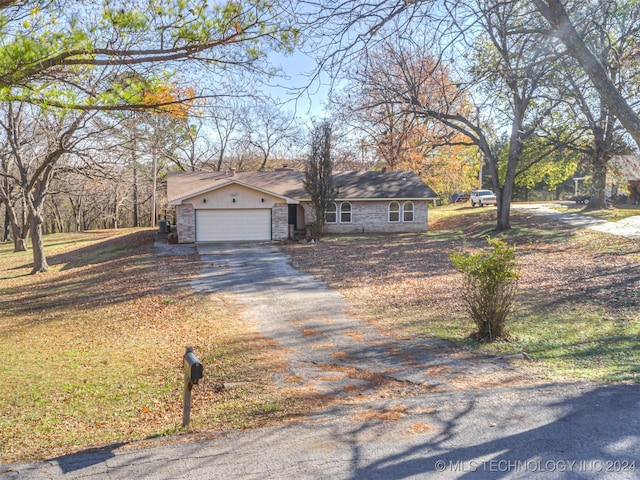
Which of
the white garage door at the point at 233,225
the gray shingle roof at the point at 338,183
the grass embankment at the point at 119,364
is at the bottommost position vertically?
the grass embankment at the point at 119,364

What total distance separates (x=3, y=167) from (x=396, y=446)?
1083 inches

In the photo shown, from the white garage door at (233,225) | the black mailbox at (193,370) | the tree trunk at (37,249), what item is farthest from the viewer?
the white garage door at (233,225)

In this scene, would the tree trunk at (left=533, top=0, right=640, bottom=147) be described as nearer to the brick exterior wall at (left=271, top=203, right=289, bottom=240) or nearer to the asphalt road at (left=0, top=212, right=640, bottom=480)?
the asphalt road at (left=0, top=212, right=640, bottom=480)

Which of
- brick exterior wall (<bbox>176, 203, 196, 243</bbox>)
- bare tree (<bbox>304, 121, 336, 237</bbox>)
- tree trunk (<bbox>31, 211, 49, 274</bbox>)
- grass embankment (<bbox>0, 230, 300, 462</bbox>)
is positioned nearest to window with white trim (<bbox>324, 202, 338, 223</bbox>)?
bare tree (<bbox>304, 121, 336, 237</bbox>)

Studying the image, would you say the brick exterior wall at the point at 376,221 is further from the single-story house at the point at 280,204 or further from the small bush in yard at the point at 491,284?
the small bush in yard at the point at 491,284

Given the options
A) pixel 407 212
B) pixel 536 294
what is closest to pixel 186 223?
pixel 407 212

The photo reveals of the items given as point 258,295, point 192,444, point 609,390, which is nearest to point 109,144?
point 258,295

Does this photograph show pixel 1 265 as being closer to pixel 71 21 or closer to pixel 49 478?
pixel 71 21

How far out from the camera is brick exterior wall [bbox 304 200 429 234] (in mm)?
29594

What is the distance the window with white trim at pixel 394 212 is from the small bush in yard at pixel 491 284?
2210 centimetres

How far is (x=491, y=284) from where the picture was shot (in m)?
7.92

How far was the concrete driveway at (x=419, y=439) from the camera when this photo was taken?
3.58 m

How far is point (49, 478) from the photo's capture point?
357 cm

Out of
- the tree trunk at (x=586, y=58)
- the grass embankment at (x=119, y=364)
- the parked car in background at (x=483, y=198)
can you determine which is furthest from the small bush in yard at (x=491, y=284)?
the parked car in background at (x=483, y=198)
